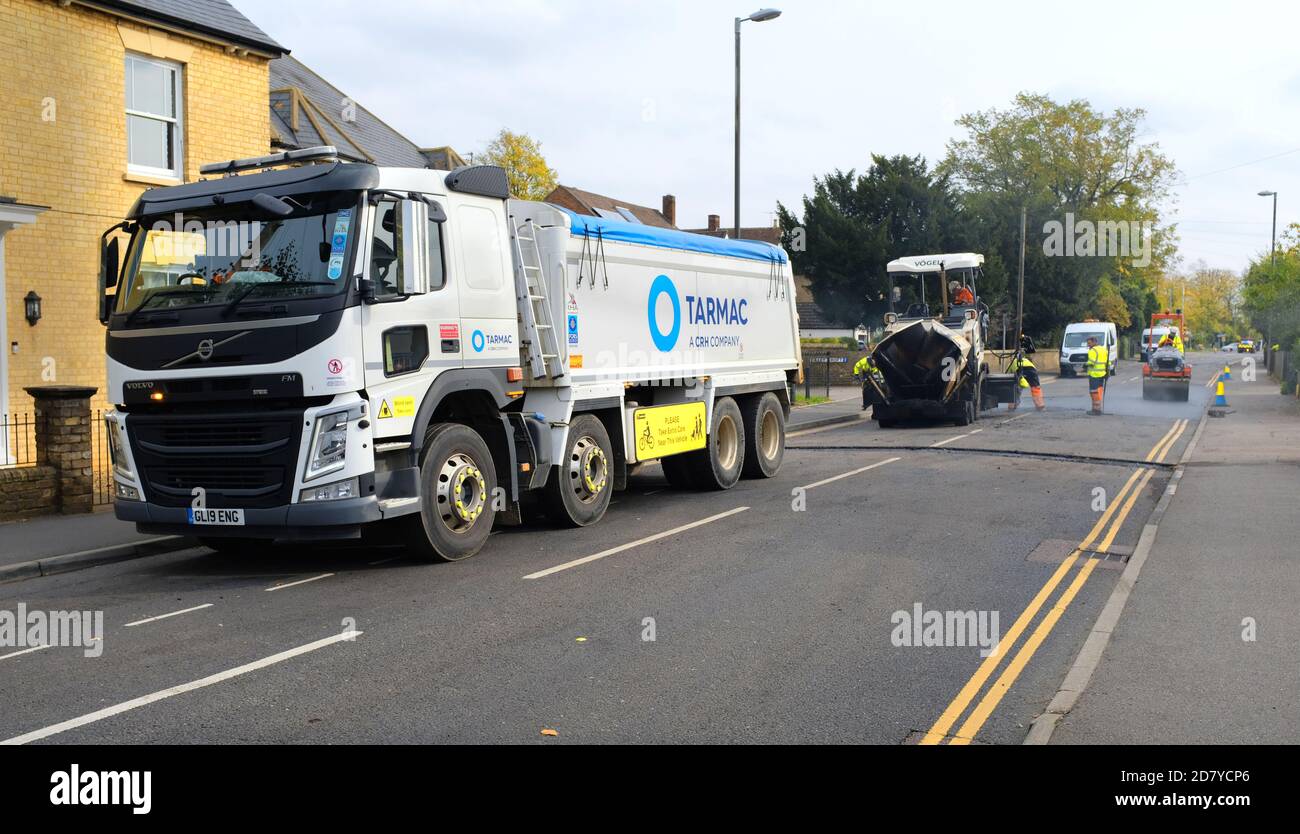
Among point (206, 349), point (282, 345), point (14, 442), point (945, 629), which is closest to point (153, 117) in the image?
point (14, 442)

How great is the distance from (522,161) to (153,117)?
32.2m

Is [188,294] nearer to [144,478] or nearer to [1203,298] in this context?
[144,478]

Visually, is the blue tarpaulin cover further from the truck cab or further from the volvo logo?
the volvo logo

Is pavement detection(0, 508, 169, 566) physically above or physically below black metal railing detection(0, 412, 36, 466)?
below

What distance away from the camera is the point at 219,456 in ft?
28.2

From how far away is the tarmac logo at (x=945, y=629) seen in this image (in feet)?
22.0

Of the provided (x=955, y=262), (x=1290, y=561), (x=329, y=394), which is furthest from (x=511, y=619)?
(x=955, y=262)

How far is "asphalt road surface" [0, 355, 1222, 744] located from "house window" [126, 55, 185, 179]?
870 cm

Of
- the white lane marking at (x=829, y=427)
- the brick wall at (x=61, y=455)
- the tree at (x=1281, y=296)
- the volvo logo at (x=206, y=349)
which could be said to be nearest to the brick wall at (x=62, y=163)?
the brick wall at (x=61, y=455)

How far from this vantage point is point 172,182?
16.6m

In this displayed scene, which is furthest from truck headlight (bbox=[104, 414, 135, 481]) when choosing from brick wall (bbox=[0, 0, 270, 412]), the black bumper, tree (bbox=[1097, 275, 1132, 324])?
tree (bbox=[1097, 275, 1132, 324])

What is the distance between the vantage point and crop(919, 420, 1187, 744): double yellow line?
522 centimetres

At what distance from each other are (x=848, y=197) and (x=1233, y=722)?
1835 inches

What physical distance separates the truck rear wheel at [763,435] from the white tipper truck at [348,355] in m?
4.14
